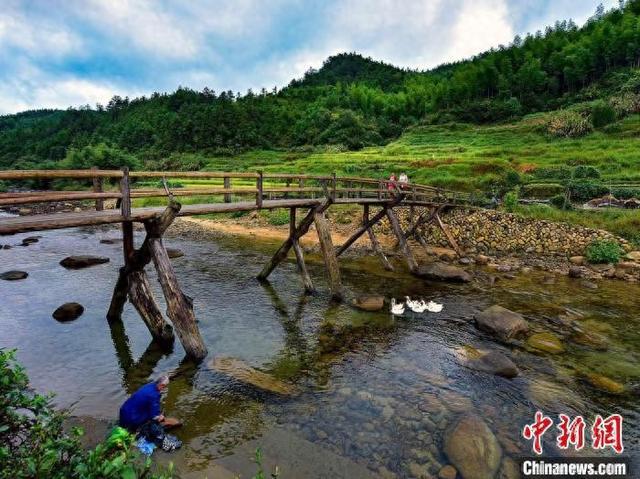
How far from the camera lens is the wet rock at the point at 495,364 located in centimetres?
1080

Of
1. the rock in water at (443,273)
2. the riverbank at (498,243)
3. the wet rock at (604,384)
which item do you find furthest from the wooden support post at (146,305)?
the riverbank at (498,243)

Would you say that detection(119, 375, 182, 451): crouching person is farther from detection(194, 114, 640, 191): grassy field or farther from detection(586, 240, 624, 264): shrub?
detection(194, 114, 640, 191): grassy field

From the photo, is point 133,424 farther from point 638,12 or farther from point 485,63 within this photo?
point 638,12

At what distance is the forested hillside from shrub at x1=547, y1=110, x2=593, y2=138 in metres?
0.15

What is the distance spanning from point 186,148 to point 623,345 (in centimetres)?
10170

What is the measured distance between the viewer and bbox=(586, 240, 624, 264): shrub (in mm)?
22219

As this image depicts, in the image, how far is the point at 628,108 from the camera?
212 ft

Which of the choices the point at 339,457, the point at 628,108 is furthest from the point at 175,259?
the point at 628,108

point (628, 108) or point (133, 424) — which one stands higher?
point (628, 108)

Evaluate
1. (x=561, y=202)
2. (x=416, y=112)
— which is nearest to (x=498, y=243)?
(x=561, y=202)

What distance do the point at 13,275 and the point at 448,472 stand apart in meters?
19.9

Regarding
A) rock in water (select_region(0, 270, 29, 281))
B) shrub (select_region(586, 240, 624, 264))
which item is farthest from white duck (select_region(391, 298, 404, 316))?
rock in water (select_region(0, 270, 29, 281))

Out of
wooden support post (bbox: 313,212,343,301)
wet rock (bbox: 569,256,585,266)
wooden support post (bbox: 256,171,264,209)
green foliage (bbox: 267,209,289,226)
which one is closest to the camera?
wooden support post (bbox: 256,171,264,209)

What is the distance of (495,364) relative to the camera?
36.2 feet
